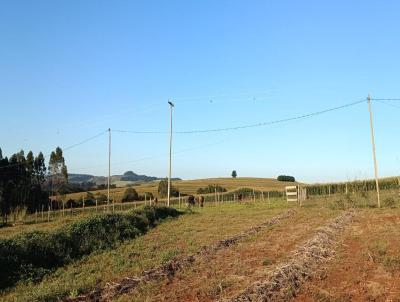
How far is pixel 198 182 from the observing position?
101 metres

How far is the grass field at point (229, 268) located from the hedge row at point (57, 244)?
60 centimetres

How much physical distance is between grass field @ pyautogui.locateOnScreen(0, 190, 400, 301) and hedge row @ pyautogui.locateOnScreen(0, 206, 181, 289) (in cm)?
60

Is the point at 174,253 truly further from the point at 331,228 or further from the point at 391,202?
the point at 391,202

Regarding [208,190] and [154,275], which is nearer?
[154,275]

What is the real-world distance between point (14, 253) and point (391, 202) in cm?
2415

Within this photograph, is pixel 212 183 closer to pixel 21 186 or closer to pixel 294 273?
pixel 21 186

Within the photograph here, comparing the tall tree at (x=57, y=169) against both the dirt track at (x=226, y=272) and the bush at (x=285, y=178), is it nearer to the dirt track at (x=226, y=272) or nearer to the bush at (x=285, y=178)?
the bush at (x=285, y=178)

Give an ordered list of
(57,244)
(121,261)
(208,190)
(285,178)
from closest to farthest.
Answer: (121,261), (57,244), (208,190), (285,178)

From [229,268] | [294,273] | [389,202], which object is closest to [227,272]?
[229,268]

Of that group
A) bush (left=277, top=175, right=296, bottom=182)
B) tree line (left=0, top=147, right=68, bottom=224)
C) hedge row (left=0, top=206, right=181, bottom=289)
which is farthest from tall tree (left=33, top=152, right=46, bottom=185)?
hedge row (left=0, top=206, right=181, bottom=289)

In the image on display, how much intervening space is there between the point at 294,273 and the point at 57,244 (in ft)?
29.0

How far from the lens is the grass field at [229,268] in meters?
9.87

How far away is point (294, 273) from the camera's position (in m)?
11.1

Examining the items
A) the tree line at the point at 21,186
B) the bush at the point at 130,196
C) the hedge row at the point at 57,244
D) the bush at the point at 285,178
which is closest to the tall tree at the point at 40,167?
the tree line at the point at 21,186
